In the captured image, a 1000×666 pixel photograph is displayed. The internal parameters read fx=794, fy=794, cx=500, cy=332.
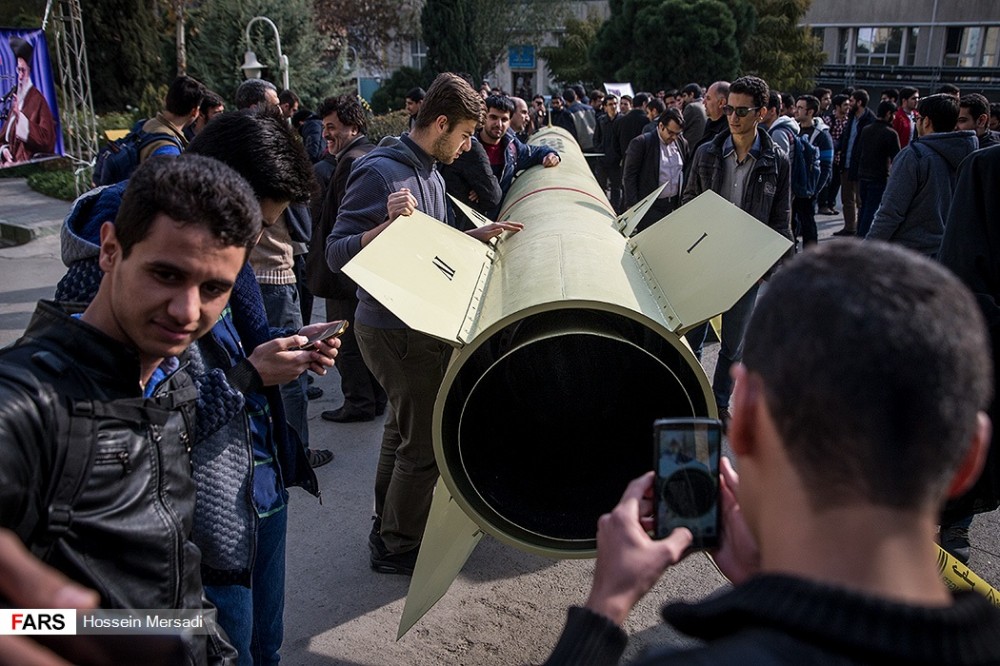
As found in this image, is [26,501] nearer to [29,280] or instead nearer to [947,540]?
[947,540]

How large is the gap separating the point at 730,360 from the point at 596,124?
8952 mm

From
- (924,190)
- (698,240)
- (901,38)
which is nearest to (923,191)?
(924,190)

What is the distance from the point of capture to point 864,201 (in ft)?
27.9

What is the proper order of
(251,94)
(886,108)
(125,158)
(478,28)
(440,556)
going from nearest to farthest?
1. (440,556)
2. (125,158)
3. (251,94)
4. (886,108)
5. (478,28)

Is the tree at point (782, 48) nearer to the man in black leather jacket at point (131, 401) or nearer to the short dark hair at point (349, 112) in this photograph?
the short dark hair at point (349, 112)

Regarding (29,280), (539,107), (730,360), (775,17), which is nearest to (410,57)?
(775,17)

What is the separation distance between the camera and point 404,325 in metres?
2.91

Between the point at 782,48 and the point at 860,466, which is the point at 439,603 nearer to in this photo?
the point at 860,466

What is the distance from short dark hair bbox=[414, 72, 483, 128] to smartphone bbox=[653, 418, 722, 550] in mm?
2130

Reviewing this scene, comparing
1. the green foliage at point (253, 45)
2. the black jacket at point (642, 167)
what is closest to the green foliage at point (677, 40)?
the green foliage at point (253, 45)

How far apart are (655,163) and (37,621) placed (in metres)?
6.23

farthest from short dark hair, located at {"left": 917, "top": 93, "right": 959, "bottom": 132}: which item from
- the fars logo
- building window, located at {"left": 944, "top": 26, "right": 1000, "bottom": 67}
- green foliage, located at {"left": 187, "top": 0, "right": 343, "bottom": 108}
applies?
building window, located at {"left": 944, "top": 26, "right": 1000, "bottom": 67}

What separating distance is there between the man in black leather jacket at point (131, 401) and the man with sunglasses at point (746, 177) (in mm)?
3509

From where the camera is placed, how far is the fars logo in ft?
3.06
